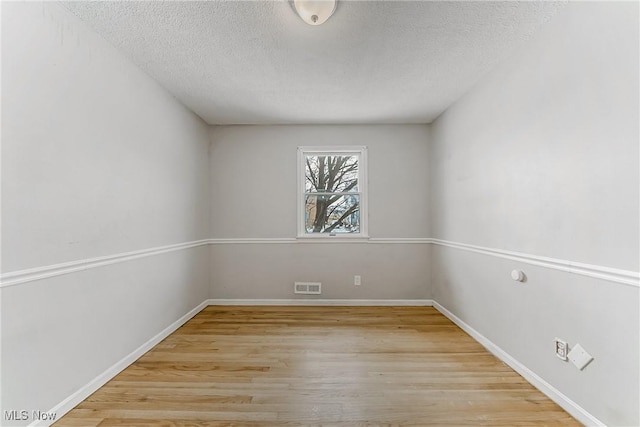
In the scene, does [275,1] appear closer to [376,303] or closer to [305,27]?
[305,27]

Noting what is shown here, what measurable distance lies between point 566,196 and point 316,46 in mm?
1892

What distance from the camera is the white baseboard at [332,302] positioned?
13.2ft

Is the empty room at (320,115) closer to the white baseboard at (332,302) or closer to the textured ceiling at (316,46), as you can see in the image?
the textured ceiling at (316,46)

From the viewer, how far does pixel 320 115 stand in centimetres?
373

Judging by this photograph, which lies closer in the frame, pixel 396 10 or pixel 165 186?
pixel 396 10

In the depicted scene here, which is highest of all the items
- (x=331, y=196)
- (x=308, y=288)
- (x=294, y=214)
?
(x=331, y=196)

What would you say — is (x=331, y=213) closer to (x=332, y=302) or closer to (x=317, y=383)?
(x=332, y=302)

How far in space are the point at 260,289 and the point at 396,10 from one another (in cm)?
339

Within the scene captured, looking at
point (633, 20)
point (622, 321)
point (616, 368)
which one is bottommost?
point (616, 368)

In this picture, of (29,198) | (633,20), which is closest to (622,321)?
(633,20)

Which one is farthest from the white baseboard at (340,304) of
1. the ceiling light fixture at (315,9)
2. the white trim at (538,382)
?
the ceiling light fixture at (315,9)

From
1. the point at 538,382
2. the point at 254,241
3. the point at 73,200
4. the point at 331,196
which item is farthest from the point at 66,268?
the point at 538,382

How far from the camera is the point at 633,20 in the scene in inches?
55.9

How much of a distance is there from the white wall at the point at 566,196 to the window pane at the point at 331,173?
5.35 feet
